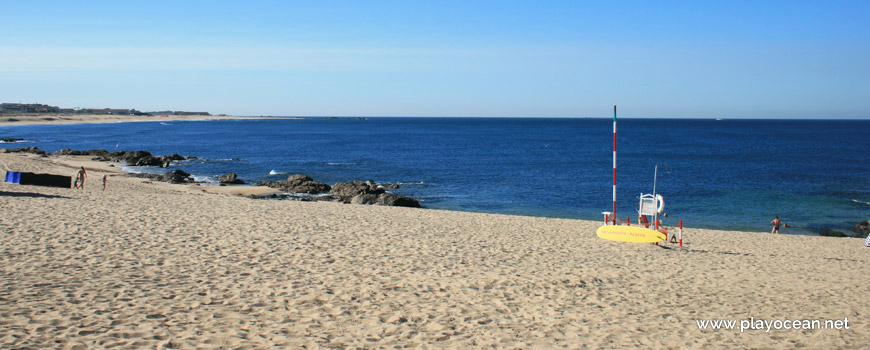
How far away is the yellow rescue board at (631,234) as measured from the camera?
1564cm

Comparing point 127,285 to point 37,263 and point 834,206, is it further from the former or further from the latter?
point 834,206

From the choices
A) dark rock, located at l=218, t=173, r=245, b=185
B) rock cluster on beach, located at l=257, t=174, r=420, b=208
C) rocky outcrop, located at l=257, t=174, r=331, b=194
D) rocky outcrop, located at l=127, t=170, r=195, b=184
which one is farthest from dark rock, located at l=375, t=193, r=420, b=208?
rocky outcrop, located at l=127, t=170, r=195, b=184

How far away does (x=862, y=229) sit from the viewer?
23641mm

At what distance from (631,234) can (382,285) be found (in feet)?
28.5

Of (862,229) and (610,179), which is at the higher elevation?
(610,179)

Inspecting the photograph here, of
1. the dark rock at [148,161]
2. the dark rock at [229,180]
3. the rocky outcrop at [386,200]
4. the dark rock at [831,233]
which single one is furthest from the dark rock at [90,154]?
the dark rock at [831,233]

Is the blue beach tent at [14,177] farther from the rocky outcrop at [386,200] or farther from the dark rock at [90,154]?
the dark rock at [90,154]

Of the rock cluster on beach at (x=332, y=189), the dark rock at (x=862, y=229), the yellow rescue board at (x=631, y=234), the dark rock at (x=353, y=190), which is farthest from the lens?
the dark rock at (x=353, y=190)

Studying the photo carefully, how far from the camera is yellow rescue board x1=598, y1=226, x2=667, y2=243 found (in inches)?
616

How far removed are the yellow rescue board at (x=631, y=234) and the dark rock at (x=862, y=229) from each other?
13.7 meters

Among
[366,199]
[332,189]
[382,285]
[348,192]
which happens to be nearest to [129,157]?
[332,189]

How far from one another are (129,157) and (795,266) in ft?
169

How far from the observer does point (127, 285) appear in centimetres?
938

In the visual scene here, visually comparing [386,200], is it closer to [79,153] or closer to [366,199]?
[366,199]
